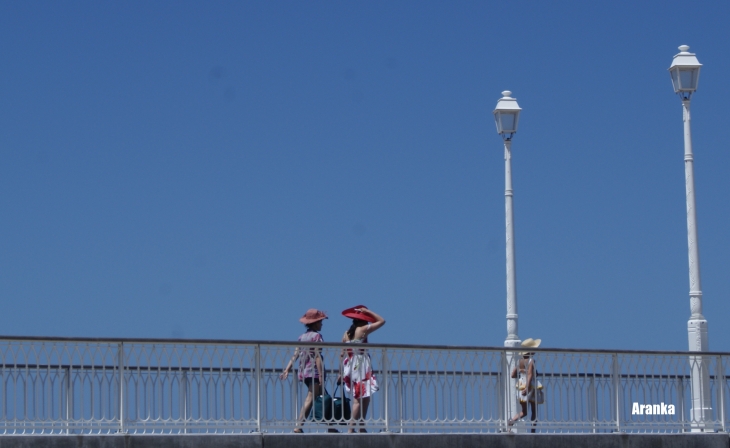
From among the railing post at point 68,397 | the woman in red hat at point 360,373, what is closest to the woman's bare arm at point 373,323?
the woman in red hat at point 360,373

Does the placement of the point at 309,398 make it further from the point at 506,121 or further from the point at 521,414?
the point at 506,121

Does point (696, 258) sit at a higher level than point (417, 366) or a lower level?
higher

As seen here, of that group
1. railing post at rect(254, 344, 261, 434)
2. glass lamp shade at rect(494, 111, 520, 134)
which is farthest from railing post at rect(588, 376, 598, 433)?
glass lamp shade at rect(494, 111, 520, 134)

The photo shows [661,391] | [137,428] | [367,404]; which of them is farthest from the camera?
[661,391]

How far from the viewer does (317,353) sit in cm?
1964

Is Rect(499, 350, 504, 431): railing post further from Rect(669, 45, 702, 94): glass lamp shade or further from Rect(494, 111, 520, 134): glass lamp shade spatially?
Rect(494, 111, 520, 134): glass lamp shade

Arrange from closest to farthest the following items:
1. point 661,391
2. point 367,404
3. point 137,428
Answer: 1. point 137,428
2. point 367,404
3. point 661,391

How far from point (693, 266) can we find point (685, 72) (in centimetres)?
300

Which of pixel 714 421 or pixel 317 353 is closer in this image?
pixel 317 353

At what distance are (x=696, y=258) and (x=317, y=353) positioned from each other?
→ 6605mm

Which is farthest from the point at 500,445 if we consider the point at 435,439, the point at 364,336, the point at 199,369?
the point at 199,369

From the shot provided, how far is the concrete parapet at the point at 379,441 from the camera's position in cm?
1838

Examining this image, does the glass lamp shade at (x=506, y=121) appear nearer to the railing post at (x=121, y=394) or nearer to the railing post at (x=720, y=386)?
the railing post at (x=720, y=386)

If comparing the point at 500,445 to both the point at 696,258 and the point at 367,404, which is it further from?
the point at 696,258
